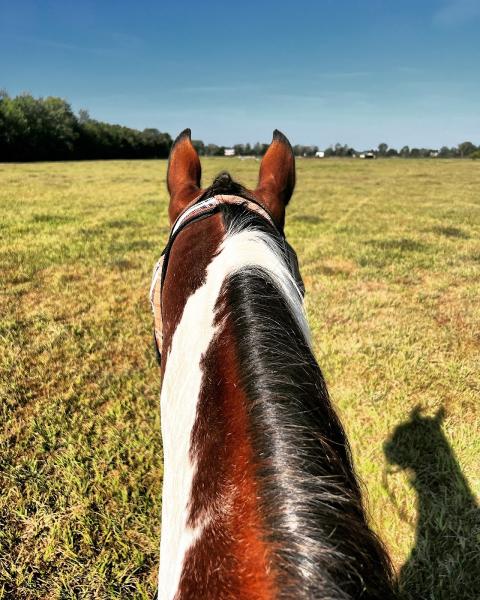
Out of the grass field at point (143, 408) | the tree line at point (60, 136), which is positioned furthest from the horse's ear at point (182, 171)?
the tree line at point (60, 136)

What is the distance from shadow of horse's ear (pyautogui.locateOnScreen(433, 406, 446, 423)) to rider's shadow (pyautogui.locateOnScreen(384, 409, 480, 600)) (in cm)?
4

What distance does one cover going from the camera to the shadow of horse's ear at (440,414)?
10.1 feet

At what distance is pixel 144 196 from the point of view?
16062mm

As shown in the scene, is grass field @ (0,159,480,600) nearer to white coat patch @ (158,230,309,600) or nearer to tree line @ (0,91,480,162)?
white coat patch @ (158,230,309,600)

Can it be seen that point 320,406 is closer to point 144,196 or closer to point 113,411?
point 113,411

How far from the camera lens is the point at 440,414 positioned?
3.13 metres

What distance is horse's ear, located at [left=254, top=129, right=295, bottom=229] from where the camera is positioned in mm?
1775

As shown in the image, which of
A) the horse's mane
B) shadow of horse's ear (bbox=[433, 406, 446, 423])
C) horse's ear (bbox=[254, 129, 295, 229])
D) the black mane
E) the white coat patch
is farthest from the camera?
shadow of horse's ear (bbox=[433, 406, 446, 423])

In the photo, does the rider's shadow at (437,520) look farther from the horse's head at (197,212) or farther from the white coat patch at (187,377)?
the horse's head at (197,212)

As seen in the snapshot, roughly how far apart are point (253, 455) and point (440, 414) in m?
3.00

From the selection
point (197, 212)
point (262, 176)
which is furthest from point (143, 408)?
point (197, 212)

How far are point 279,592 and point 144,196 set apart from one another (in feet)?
54.6

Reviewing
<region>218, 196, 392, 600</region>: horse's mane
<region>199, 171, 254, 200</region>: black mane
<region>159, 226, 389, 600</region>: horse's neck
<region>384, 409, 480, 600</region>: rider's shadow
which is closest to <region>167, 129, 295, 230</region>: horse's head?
<region>199, 171, 254, 200</region>: black mane

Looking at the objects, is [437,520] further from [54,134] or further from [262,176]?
[54,134]
